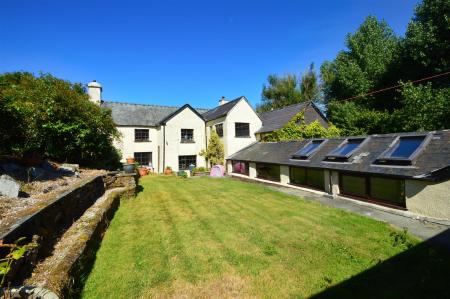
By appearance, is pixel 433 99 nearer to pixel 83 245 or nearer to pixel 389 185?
pixel 389 185

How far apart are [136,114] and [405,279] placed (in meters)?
28.9

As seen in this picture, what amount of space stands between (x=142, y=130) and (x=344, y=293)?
2674 cm

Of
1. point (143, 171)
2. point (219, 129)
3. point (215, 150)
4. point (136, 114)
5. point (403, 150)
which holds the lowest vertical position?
point (143, 171)

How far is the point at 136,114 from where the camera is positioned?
97.9ft

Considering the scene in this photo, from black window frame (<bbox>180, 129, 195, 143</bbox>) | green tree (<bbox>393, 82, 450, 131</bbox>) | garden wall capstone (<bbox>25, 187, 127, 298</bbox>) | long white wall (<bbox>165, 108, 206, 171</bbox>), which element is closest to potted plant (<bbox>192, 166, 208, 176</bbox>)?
long white wall (<bbox>165, 108, 206, 171</bbox>)

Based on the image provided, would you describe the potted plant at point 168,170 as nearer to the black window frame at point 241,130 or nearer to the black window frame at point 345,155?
the black window frame at point 241,130

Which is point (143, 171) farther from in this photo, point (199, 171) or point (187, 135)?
point (187, 135)

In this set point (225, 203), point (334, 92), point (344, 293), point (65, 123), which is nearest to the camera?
point (344, 293)

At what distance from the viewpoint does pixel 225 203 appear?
13227 mm

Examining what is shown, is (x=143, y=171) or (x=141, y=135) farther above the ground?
(x=141, y=135)

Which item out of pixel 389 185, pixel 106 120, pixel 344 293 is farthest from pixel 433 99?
pixel 106 120

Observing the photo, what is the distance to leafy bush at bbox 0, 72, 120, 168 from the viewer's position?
37.4 feet

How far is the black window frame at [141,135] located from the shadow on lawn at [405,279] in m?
26.0

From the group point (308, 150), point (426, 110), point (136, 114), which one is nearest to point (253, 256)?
point (308, 150)
